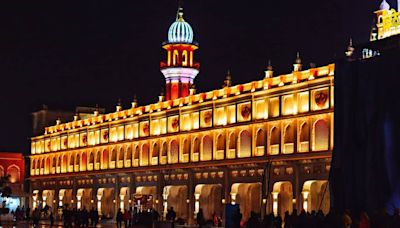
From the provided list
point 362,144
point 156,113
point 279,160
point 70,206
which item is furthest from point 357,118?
point 70,206

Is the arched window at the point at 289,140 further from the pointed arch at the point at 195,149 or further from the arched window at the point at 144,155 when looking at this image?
the arched window at the point at 144,155

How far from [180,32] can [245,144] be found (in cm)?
2596

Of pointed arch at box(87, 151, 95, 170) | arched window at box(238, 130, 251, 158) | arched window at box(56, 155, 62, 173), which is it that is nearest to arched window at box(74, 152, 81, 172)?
pointed arch at box(87, 151, 95, 170)

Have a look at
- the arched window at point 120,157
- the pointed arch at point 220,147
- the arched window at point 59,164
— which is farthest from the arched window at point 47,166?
the pointed arch at point 220,147

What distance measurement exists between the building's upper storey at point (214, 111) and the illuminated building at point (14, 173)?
660 inches

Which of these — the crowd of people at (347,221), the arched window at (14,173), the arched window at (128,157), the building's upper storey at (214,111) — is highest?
the building's upper storey at (214,111)

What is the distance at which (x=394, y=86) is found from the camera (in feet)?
133

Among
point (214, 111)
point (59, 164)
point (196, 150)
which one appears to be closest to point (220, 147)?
point (214, 111)

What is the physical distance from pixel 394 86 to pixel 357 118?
2.80 meters

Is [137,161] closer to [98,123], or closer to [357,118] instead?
[98,123]

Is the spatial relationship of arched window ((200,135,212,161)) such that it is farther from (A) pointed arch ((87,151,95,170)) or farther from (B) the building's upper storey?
(A) pointed arch ((87,151,95,170))

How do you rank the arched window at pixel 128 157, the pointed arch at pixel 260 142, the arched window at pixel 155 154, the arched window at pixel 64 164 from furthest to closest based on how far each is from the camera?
the arched window at pixel 64 164
the arched window at pixel 128 157
the arched window at pixel 155 154
the pointed arch at pixel 260 142

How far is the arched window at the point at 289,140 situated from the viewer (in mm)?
58562

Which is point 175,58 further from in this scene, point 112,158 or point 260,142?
point 260,142
